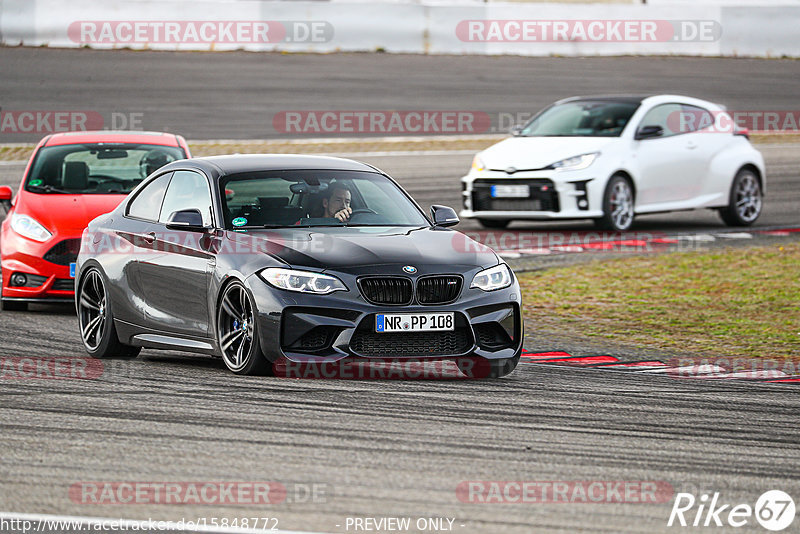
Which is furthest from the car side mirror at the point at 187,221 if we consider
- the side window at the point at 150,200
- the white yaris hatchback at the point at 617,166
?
the white yaris hatchback at the point at 617,166

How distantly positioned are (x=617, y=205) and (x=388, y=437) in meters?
11.6

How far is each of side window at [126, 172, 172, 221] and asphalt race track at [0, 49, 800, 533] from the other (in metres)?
1.03

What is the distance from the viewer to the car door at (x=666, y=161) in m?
18.8

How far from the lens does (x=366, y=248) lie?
9.20m

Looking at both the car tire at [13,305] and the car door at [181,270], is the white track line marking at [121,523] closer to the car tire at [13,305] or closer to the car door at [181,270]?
the car door at [181,270]

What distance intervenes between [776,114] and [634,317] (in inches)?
787

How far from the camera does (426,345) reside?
8977 mm

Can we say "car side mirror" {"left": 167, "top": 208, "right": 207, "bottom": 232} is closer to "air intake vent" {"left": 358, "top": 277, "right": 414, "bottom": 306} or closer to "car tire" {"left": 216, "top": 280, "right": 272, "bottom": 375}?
"car tire" {"left": 216, "top": 280, "right": 272, "bottom": 375}

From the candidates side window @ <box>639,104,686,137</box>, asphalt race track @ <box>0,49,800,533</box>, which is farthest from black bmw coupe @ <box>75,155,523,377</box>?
side window @ <box>639,104,686,137</box>

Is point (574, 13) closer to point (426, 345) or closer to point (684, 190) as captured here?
point (684, 190)

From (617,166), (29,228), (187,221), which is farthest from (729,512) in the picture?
(617,166)

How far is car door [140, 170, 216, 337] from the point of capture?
9.62 meters

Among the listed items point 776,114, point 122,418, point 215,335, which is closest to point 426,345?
point 215,335

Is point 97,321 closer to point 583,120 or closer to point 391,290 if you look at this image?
point 391,290
